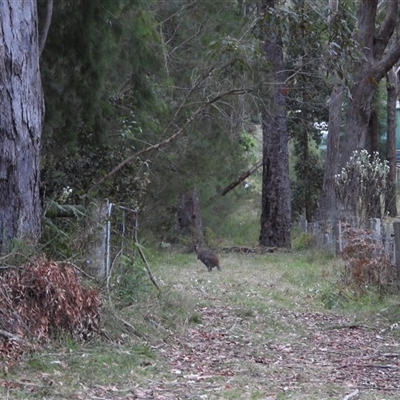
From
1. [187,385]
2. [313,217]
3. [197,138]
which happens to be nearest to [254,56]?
[187,385]

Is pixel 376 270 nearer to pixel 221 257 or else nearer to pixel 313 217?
pixel 221 257

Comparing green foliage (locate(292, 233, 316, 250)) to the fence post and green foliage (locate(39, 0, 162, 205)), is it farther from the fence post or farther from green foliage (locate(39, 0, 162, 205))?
the fence post

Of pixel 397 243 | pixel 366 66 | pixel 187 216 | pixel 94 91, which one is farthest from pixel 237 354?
pixel 187 216

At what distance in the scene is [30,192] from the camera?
8.88m

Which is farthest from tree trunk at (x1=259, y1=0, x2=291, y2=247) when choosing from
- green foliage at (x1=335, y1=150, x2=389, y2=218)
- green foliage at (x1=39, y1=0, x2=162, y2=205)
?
green foliage at (x1=39, y1=0, x2=162, y2=205)

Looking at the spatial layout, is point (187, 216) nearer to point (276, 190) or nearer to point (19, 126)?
point (276, 190)

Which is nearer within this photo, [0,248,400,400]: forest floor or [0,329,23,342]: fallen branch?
[0,248,400,400]: forest floor

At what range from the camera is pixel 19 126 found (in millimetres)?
8750

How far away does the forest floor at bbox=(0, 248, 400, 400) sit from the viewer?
6965mm

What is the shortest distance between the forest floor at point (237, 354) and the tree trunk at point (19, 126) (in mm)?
1481

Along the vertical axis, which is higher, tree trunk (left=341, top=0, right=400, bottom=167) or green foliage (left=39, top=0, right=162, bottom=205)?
tree trunk (left=341, top=0, right=400, bottom=167)

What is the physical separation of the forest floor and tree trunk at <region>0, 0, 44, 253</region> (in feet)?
4.86

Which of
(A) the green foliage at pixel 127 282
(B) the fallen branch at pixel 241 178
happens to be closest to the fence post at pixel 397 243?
(A) the green foliage at pixel 127 282

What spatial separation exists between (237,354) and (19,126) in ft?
10.7
